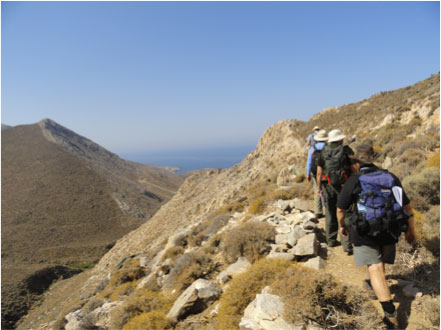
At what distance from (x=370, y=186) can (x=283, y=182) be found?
31.0 feet

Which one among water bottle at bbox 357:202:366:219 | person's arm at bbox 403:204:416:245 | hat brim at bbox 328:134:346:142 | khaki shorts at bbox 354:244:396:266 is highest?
hat brim at bbox 328:134:346:142

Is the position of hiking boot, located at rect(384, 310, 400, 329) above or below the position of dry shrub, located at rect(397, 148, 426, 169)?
below

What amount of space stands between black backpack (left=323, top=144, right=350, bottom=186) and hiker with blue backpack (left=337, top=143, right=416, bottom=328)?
3.96ft

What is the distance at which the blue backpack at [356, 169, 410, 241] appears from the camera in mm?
2857

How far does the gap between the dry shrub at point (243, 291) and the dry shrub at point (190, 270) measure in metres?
2.06

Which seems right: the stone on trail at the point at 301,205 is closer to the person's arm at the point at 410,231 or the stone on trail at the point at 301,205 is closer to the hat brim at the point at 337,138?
the hat brim at the point at 337,138

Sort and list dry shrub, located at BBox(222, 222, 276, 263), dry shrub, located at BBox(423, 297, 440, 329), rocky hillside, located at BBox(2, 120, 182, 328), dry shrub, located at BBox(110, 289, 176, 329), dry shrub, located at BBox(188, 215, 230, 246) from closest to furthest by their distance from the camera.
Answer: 1. dry shrub, located at BBox(423, 297, 440, 329)
2. dry shrub, located at BBox(110, 289, 176, 329)
3. dry shrub, located at BBox(222, 222, 276, 263)
4. dry shrub, located at BBox(188, 215, 230, 246)
5. rocky hillside, located at BBox(2, 120, 182, 328)

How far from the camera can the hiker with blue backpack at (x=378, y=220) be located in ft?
9.39

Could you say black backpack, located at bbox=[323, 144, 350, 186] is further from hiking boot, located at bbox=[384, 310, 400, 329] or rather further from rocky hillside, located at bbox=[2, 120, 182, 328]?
rocky hillside, located at bbox=[2, 120, 182, 328]

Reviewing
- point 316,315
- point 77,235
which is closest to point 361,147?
point 316,315

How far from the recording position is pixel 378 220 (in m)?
2.86

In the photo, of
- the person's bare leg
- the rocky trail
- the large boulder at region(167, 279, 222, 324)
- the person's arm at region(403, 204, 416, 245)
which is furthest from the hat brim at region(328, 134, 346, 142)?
the large boulder at region(167, 279, 222, 324)

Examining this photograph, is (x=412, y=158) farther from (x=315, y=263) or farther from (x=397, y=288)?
(x=315, y=263)

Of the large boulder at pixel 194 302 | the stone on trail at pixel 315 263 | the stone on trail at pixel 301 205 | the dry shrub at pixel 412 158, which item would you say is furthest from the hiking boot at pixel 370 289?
the dry shrub at pixel 412 158
